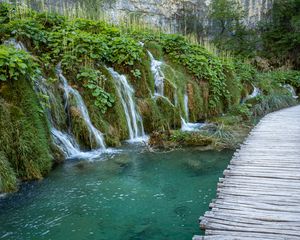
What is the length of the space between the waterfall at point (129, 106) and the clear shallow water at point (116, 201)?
1.74m

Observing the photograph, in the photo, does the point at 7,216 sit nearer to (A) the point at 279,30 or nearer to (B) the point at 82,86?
(B) the point at 82,86

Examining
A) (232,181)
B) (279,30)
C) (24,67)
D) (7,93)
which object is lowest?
(232,181)

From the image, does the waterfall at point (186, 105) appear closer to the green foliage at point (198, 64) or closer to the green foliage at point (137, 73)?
the green foliage at point (198, 64)

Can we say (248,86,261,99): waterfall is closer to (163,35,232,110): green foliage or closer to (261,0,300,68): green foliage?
(163,35,232,110): green foliage

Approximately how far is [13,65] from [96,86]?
244 cm

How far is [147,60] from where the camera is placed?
10016 millimetres

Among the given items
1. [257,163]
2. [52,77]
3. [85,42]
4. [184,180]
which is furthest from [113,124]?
[257,163]

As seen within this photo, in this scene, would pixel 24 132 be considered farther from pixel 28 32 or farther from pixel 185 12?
pixel 185 12

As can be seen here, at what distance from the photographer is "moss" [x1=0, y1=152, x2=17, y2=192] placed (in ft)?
16.3

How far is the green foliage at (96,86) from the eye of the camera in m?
7.96

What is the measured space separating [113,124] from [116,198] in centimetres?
327

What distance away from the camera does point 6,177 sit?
16.5 feet

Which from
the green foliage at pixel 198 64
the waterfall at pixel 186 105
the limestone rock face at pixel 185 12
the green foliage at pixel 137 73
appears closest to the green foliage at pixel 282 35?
the limestone rock face at pixel 185 12

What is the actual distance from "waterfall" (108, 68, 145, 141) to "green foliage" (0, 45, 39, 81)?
2719mm
